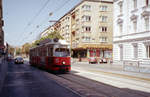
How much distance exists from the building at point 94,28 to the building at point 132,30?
57.6 feet

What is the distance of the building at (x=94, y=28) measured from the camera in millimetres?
55688

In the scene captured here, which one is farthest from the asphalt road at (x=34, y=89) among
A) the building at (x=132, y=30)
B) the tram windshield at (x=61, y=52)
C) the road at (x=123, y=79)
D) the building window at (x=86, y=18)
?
the building window at (x=86, y=18)

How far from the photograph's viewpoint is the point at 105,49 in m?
57.2

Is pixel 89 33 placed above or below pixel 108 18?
below

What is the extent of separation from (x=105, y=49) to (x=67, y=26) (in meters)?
17.1

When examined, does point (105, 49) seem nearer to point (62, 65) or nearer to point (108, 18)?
point (108, 18)

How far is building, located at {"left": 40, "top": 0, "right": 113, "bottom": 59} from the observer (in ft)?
183

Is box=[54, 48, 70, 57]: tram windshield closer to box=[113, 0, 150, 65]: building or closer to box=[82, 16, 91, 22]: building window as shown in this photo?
box=[113, 0, 150, 65]: building

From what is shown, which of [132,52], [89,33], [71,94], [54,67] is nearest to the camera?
[71,94]

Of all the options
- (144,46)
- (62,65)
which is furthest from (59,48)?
→ (144,46)

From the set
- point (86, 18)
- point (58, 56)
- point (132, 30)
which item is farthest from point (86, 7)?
point (58, 56)

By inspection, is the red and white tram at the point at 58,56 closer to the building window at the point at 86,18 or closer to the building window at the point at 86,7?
the building window at the point at 86,18

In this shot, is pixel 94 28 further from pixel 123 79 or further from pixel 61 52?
pixel 123 79

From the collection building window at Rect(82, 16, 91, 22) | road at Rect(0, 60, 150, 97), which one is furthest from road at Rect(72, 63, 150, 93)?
building window at Rect(82, 16, 91, 22)
